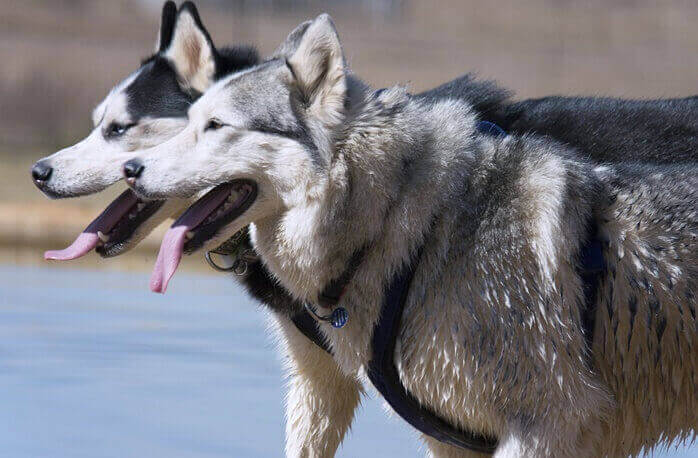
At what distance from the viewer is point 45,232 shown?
9625 millimetres

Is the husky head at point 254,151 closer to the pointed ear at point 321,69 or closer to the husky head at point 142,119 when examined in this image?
the pointed ear at point 321,69

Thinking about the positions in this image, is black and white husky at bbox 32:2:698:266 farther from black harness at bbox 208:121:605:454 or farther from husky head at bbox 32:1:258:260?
black harness at bbox 208:121:605:454

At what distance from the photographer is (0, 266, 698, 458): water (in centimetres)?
526

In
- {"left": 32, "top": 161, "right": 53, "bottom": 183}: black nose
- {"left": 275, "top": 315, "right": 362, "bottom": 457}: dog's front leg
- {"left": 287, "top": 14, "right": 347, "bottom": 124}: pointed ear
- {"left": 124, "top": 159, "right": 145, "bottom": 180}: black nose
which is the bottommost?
{"left": 275, "top": 315, "right": 362, "bottom": 457}: dog's front leg

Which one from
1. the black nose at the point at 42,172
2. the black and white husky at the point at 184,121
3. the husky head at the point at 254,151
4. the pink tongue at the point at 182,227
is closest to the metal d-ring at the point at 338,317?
the husky head at the point at 254,151

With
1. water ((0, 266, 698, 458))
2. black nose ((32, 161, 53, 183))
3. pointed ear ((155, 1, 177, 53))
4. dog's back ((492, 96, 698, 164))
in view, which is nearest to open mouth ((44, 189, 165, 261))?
black nose ((32, 161, 53, 183))

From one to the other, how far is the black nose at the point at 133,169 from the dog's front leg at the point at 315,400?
3.33 feet

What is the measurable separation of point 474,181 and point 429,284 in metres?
0.31

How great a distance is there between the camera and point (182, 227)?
334 cm

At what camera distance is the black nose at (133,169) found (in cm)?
329

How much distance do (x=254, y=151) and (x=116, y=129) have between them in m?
Answer: 1.39

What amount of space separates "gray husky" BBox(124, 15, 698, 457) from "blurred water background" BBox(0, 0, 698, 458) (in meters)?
0.64

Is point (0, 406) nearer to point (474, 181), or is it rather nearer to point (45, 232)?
point (474, 181)

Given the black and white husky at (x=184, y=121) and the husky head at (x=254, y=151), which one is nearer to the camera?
the husky head at (x=254, y=151)
